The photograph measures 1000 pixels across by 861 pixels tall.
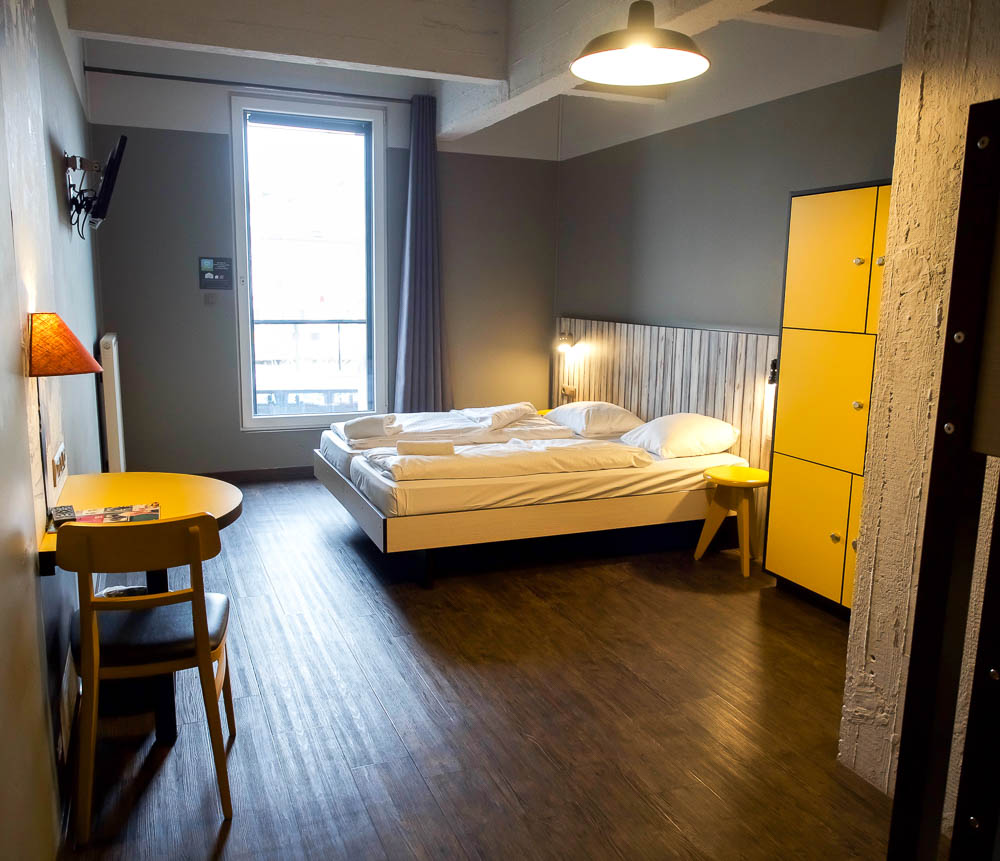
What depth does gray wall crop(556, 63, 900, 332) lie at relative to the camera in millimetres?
3934

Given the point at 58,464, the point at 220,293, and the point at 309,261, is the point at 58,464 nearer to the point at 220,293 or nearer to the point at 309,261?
the point at 220,293

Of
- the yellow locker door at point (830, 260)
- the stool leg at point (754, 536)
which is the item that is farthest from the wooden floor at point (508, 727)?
the yellow locker door at point (830, 260)

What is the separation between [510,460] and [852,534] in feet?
5.39

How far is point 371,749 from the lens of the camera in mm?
2582

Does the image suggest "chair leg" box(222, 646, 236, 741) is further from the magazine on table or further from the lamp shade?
the lamp shade

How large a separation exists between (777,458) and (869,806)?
186 cm

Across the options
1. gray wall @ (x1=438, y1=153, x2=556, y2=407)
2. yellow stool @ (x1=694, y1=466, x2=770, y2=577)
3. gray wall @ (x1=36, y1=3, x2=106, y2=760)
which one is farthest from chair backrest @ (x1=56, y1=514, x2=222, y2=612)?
gray wall @ (x1=438, y1=153, x2=556, y2=407)

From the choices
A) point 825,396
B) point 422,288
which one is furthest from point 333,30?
point 825,396

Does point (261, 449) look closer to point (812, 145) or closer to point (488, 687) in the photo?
point (488, 687)

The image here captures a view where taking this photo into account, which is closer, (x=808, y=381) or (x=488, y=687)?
(x=488, y=687)

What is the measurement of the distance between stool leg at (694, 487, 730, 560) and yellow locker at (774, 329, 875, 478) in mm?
544

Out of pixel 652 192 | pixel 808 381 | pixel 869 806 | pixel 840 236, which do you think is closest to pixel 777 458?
pixel 808 381

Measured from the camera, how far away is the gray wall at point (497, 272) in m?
6.45

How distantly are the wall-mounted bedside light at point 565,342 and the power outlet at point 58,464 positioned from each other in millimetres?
4183
